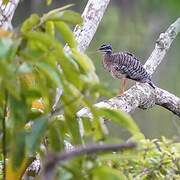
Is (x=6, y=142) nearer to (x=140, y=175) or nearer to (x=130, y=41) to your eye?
(x=140, y=175)

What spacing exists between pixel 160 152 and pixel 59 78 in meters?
0.75

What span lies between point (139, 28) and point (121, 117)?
9.53 m

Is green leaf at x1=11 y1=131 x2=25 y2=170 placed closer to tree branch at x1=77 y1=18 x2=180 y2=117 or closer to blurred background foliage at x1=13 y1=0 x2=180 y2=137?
tree branch at x1=77 y1=18 x2=180 y2=117

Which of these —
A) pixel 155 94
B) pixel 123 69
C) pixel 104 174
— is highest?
pixel 123 69

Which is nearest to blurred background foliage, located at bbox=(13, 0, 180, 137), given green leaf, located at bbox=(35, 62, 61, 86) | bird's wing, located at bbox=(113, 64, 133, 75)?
bird's wing, located at bbox=(113, 64, 133, 75)

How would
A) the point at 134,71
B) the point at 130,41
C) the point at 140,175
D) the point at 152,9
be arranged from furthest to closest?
the point at 152,9
the point at 130,41
the point at 134,71
the point at 140,175

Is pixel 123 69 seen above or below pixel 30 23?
above

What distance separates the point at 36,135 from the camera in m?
0.58

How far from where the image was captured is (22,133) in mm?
604

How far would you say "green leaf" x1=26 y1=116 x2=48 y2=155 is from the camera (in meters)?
0.58

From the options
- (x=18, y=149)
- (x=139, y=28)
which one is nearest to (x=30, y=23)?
(x=18, y=149)

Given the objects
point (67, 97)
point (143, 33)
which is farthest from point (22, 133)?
point (143, 33)

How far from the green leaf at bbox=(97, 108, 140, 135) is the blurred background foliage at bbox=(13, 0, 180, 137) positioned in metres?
5.32

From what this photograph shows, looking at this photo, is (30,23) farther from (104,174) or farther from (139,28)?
(139,28)
